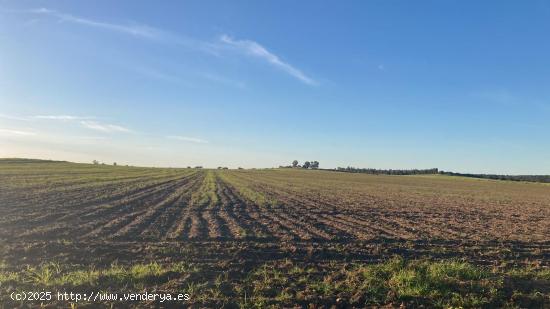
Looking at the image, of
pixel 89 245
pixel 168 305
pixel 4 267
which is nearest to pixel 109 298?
pixel 168 305

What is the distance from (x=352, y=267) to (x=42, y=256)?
7619mm

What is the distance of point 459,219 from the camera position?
72.7ft

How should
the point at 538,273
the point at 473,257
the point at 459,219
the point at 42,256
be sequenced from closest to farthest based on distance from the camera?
the point at 538,273 < the point at 42,256 < the point at 473,257 < the point at 459,219

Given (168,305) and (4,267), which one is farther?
(4,267)

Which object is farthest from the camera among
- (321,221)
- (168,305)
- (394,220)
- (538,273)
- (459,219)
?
(459,219)

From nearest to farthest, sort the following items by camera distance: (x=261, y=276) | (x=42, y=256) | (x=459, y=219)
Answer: (x=261, y=276)
(x=42, y=256)
(x=459, y=219)

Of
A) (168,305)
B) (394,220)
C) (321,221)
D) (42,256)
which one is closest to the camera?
(168,305)

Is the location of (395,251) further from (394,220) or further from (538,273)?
(394,220)

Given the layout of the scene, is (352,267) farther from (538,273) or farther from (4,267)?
(4,267)

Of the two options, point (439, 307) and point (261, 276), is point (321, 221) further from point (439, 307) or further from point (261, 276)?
point (439, 307)

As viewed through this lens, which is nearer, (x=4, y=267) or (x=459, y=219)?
(x=4, y=267)

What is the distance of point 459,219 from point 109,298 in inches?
759

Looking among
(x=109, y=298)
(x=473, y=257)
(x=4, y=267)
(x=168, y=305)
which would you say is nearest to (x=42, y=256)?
(x=4, y=267)

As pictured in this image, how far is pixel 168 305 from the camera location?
23.4 feet
